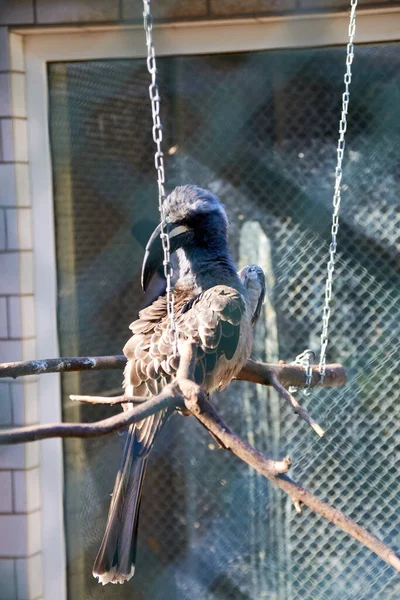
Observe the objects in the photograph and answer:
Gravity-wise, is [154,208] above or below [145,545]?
above

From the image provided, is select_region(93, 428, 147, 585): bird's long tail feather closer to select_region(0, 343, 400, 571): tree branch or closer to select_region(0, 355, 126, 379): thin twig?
select_region(0, 355, 126, 379): thin twig

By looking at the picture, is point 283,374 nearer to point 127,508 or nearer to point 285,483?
point 127,508

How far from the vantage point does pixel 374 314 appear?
1.75m

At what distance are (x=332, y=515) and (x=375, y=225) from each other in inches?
46.0

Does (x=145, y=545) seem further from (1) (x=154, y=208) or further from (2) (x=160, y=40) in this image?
(2) (x=160, y=40)

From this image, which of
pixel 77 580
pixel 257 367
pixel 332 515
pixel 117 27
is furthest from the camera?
pixel 77 580

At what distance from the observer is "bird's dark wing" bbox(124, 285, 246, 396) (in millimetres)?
1118

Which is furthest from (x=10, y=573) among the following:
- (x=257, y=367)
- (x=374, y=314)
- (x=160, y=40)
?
(x=160, y=40)

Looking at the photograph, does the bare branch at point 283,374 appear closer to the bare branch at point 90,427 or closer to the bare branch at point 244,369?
the bare branch at point 244,369

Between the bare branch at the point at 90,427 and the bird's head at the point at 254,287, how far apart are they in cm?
73

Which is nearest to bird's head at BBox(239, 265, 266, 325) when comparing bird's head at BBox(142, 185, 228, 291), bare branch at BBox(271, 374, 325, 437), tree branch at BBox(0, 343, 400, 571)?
bird's head at BBox(142, 185, 228, 291)

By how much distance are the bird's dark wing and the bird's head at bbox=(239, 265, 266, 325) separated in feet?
0.90

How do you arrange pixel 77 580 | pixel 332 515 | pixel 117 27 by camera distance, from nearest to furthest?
pixel 332 515, pixel 117 27, pixel 77 580

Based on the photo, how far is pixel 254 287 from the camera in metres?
1.49
